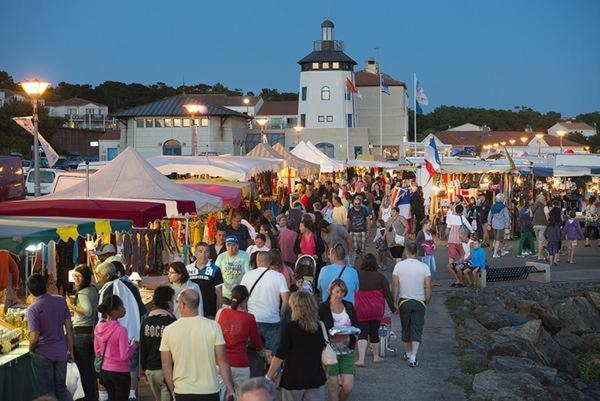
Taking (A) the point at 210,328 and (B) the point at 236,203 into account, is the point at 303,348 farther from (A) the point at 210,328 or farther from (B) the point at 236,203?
(B) the point at 236,203

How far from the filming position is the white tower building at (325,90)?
85.2 meters

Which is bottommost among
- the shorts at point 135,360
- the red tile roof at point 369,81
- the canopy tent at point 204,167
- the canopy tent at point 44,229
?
the shorts at point 135,360

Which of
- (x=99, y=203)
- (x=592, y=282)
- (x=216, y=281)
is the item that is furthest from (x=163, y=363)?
(x=592, y=282)

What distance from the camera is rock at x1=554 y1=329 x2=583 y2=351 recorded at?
63.0ft

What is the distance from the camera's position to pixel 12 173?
28781 mm

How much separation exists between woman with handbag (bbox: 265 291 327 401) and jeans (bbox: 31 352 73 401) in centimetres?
233

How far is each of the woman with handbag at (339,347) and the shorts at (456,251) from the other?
11082 millimetres

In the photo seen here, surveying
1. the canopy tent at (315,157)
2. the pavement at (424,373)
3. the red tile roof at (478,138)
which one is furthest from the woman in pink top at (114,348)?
the red tile roof at (478,138)

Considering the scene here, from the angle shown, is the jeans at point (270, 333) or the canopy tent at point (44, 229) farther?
the jeans at point (270, 333)

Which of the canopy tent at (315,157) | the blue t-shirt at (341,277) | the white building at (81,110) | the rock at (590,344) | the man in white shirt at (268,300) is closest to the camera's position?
the man in white shirt at (268,300)

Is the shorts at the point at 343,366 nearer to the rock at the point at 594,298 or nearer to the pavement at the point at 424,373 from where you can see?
the pavement at the point at 424,373

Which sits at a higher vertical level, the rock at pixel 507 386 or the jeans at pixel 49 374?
the jeans at pixel 49 374

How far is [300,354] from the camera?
24.6 ft

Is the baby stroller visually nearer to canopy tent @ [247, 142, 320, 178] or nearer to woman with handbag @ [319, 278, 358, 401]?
woman with handbag @ [319, 278, 358, 401]
